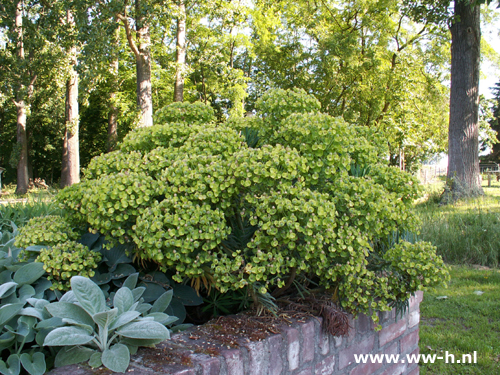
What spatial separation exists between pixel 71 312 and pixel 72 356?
0.19 m

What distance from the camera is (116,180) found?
1997 mm

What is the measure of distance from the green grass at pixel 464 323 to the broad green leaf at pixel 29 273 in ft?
7.84

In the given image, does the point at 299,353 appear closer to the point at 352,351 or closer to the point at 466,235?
the point at 352,351

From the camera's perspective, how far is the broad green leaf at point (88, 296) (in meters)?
1.69

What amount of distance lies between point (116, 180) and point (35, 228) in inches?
29.4

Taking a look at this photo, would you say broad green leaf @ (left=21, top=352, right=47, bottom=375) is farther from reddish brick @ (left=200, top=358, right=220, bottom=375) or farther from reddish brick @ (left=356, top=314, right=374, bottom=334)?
reddish brick @ (left=356, top=314, right=374, bottom=334)

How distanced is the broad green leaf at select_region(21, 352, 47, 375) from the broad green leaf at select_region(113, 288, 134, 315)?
1.16 ft

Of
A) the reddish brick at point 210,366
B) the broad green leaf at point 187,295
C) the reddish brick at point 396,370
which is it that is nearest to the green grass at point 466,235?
the reddish brick at point 396,370

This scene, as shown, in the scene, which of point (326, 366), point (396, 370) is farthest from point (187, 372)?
point (396, 370)

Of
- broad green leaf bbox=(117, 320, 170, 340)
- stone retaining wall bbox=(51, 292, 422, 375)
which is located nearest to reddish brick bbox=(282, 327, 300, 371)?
stone retaining wall bbox=(51, 292, 422, 375)

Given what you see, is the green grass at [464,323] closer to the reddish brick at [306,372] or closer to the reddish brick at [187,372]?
the reddish brick at [306,372]

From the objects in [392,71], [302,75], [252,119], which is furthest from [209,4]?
[252,119]

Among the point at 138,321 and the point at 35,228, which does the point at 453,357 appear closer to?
the point at 138,321

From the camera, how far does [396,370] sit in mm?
2740
